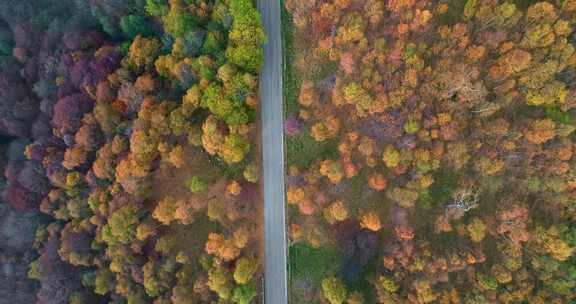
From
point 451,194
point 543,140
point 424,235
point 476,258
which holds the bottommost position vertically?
point 476,258

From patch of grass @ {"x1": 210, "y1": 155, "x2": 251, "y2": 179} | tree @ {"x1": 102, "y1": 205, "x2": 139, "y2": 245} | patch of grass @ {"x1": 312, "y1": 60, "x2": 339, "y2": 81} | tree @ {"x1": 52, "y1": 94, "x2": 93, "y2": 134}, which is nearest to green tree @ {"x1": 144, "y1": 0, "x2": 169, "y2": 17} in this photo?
tree @ {"x1": 52, "y1": 94, "x2": 93, "y2": 134}

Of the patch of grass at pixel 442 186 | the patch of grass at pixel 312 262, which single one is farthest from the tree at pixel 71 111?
the patch of grass at pixel 442 186

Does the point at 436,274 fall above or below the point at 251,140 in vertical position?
below

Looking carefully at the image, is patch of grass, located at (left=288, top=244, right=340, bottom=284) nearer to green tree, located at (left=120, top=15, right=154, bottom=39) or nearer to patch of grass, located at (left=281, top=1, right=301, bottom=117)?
patch of grass, located at (left=281, top=1, right=301, bottom=117)

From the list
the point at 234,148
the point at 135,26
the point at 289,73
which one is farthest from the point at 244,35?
the point at 135,26

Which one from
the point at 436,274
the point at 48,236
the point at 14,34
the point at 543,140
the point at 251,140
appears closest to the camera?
the point at 543,140

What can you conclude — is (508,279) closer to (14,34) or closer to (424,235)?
(424,235)

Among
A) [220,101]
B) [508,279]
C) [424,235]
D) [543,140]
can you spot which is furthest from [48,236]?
[543,140]
